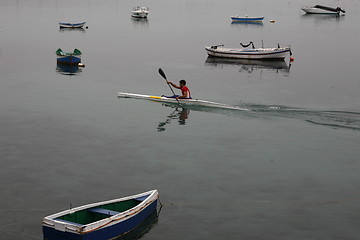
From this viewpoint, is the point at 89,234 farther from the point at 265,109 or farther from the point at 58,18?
the point at 58,18

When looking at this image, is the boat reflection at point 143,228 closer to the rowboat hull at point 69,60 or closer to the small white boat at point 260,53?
the rowboat hull at point 69,60

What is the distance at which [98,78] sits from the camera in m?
60.8

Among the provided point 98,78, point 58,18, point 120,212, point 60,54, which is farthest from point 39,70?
point 58,18

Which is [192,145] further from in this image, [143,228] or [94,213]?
[94,213]

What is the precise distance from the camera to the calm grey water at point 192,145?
2625cm

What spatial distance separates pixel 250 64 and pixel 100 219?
184 ft

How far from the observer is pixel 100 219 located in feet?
76.6

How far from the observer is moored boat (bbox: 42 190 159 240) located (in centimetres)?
2123

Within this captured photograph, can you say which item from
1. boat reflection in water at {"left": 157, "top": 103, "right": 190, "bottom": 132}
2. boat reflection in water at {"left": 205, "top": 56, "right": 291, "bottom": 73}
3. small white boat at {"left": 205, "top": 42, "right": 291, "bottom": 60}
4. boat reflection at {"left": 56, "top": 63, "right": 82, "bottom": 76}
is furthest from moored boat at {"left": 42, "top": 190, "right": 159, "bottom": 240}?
small white boat at {"left": 205, "top": 42, "right": 291, "bottom": 60}

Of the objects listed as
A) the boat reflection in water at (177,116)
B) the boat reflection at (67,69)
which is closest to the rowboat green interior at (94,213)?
the boat reflection in water at (177,116)

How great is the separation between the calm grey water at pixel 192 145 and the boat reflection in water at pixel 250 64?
1.59 feet

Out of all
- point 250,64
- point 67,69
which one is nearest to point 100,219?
point 67,69

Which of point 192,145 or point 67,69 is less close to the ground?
point 67,69

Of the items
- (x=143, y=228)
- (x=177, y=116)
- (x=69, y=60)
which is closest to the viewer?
(x=143, y=228)
